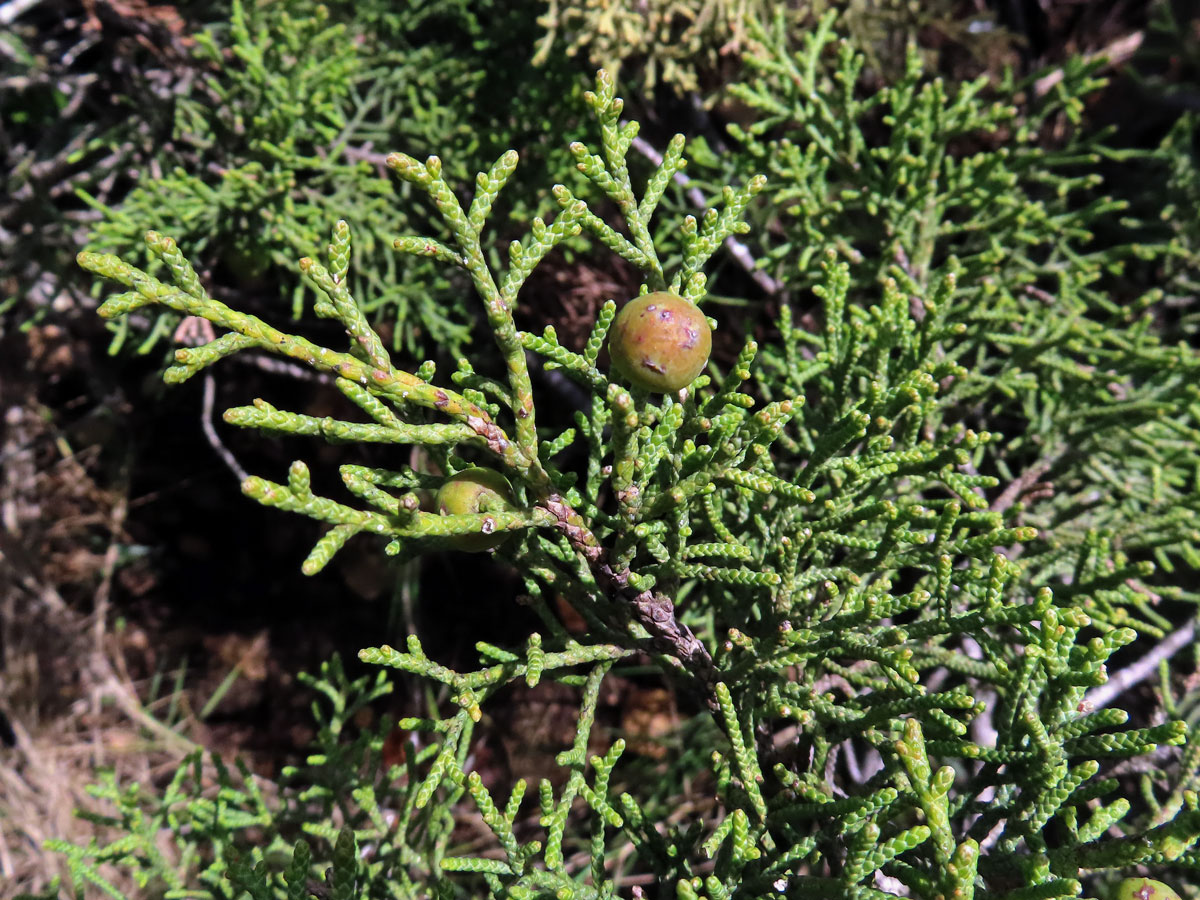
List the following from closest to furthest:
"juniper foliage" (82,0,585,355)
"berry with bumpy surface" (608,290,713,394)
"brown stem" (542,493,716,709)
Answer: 1. "berry with bumpy surface" (608,290,713,394)
2. "brown stem" (542,493,716,709)
3. "juniper foliage" (82,0,585,355)

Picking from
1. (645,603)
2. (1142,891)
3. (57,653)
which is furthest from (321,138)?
(1142,891)

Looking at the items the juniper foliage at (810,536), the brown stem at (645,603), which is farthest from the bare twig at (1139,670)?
the brown stem at (645,603)

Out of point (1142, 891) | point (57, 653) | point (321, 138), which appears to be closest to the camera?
point (1142, 891)

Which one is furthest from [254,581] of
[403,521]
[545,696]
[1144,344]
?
[1144,344]

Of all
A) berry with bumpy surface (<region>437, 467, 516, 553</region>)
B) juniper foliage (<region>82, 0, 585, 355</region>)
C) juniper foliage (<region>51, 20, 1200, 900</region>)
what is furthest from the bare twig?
juniper foliage (<region>82, 0, 585, 355</region>)

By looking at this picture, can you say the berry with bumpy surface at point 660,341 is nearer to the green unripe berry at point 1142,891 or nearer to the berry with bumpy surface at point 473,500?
the berry with bumpy surface at point 473,500

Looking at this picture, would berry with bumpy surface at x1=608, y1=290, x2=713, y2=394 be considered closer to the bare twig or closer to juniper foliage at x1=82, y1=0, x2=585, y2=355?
juniper foliage at x1=82, y1=0, x2=585, y2=355

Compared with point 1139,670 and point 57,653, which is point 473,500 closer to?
point 1139,670
